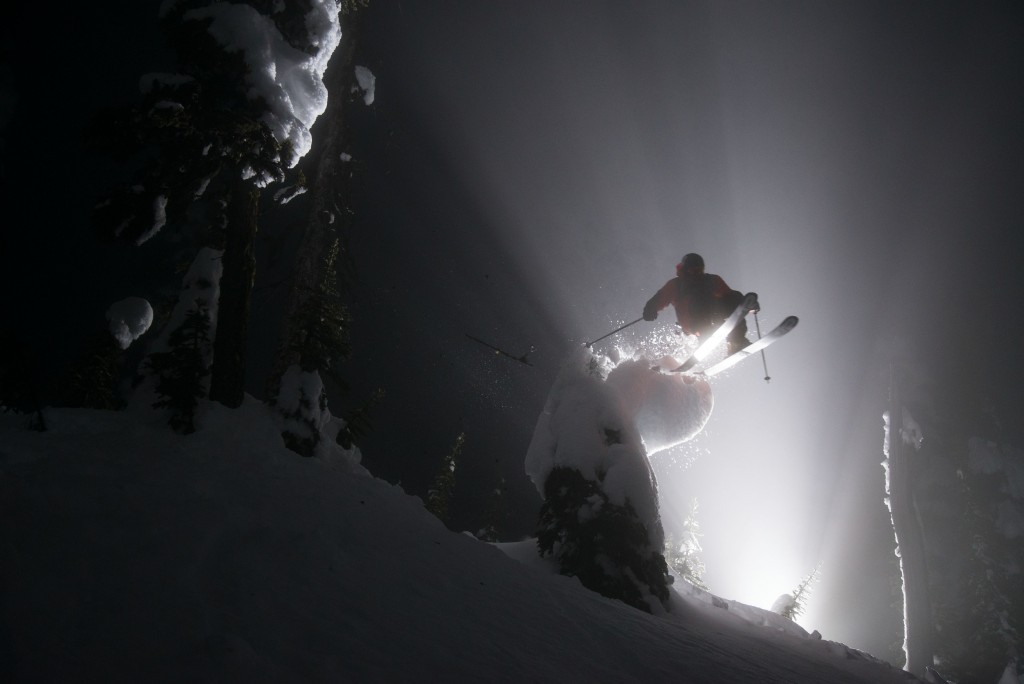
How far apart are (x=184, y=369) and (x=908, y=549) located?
94.5 meters

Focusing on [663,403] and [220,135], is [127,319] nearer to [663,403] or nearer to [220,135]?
[220,135]

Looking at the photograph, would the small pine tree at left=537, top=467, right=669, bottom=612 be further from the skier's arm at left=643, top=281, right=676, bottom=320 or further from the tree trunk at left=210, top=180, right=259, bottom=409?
the tree trunk at left=210, top=180, right=259, bottom=409

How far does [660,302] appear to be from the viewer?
11.6m

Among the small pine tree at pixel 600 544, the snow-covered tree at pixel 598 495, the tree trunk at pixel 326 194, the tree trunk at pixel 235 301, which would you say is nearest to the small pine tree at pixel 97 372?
the tree trunk at pixel 326 194

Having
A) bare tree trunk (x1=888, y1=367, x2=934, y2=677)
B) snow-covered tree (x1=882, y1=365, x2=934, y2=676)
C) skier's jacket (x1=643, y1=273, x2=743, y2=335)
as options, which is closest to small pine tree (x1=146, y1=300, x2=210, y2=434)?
skier's jacket (x1=643, y1=273, x2=743, y2=335)

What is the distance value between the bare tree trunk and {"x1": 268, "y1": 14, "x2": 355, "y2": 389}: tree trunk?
7837cm

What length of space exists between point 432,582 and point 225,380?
4.36 metres

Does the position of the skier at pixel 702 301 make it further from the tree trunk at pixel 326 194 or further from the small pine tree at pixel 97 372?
the small pine tree at pixel 97 372

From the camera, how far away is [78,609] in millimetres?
1827

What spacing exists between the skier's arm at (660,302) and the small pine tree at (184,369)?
32.4ft

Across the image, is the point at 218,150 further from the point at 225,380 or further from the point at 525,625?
the point at 525,625

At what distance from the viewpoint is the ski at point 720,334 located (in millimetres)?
9898

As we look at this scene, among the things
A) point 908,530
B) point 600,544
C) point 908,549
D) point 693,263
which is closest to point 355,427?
point 600,544

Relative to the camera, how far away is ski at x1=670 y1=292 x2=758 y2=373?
990 centimetres
